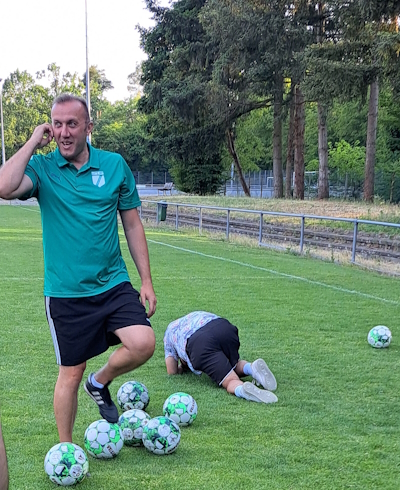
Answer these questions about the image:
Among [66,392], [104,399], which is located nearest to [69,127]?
[66,392]

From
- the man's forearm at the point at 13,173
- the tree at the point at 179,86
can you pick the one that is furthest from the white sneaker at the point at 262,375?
the tree at the point at 179,86

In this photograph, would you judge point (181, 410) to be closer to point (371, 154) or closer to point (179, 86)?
point (371, 154)

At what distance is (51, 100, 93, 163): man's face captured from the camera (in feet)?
11.0

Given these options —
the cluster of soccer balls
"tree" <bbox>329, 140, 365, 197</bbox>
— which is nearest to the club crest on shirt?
the cluster of soccer balls

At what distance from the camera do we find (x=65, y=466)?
332 centimetres

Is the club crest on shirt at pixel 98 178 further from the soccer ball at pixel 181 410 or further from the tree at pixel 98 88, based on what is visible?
the tree at pixel 98 88

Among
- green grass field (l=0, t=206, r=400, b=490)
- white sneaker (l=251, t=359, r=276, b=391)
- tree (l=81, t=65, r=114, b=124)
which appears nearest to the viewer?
green grass field (l=0, t=206, r=400, b=490)

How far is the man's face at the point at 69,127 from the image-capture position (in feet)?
11.0

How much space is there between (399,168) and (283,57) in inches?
603

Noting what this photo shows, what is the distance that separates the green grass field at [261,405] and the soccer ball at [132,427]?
2.7 inches

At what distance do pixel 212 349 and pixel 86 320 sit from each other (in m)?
1.86

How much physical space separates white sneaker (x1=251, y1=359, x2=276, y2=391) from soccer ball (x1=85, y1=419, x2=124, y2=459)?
1.61 meters

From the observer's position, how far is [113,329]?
11.5ft

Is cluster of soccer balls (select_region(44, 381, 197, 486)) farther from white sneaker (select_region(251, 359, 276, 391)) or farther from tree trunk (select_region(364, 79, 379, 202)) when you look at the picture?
tree trunk (select_region(364, 79, 379, 202))
